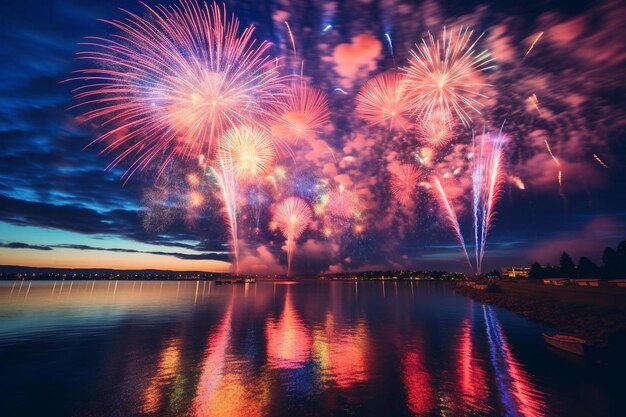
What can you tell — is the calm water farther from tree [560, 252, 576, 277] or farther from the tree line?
tree [560, 252, 576, 277]

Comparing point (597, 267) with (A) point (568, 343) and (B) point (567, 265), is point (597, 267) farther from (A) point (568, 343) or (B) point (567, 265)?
(A) point (568, 343)

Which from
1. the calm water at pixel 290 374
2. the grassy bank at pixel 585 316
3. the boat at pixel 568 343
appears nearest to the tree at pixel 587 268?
the grassy bank at pixel 585 316

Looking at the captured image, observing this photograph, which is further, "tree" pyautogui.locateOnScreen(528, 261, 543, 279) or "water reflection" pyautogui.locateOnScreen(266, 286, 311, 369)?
"tree" pyautogui.locateOnScreen(528, 261, 543, 279)

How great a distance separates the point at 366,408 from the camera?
19.3 meters

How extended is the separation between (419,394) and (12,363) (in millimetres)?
35342

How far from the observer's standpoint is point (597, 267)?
130 m

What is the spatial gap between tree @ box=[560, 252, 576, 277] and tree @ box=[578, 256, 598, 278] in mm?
6763

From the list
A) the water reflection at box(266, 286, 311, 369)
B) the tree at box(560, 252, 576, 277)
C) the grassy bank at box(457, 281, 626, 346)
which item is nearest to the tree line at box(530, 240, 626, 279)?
the tree at box(560, 252, 576, 277)

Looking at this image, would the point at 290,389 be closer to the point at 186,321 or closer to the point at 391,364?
the point at 391,364

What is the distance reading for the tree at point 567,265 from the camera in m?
148

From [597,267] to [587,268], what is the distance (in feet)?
12.5

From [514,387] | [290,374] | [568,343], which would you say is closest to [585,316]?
[568,343]

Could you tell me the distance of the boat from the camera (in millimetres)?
30656

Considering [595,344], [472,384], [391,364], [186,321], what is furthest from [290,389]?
[186,321]
